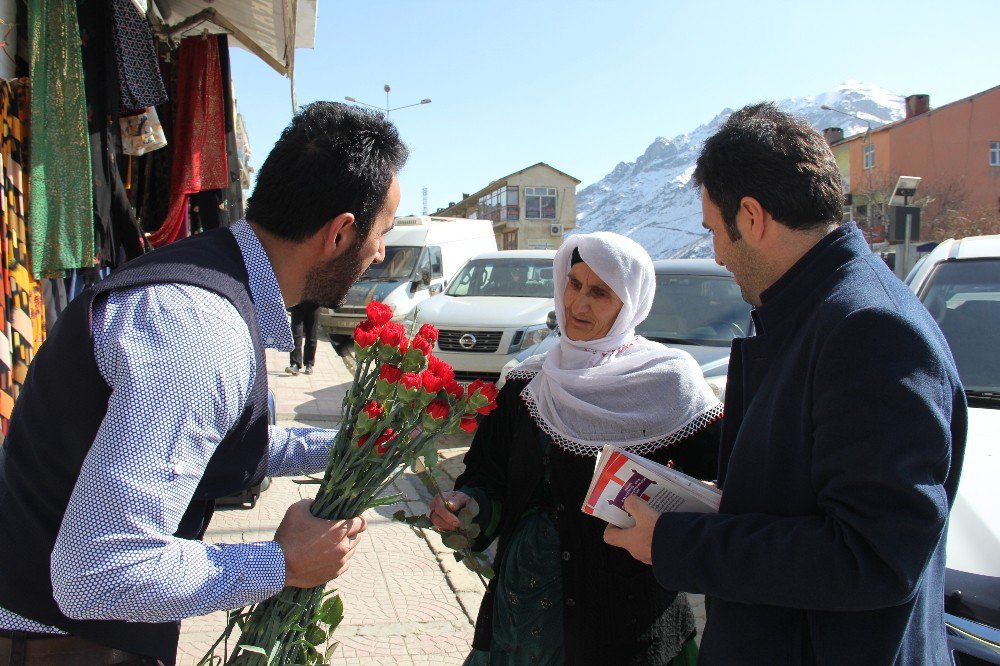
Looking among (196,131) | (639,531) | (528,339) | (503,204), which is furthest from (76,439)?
(503,204)

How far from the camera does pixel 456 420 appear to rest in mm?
1658

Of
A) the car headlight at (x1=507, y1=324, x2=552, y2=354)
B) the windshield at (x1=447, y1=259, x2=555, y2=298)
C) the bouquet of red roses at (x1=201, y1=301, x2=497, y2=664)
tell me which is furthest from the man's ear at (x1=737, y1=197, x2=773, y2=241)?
the windshield at (x1=447, y1=259, x2=555, y2=298)

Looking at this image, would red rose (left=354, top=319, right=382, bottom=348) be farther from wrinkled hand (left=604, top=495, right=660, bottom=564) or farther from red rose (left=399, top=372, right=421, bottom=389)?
wrinkled hand (left=604, top=495, right=660, bottom=564)

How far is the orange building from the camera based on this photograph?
1592 inches

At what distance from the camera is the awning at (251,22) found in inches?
180

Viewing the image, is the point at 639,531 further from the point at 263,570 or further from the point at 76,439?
the point at 76,439

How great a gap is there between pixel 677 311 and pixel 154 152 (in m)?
4.01

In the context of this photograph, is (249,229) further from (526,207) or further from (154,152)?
(526,207)

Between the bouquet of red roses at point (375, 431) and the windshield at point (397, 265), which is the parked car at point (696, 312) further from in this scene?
the windshield at point (397, 265)

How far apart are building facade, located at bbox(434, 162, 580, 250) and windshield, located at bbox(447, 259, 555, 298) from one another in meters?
46.2

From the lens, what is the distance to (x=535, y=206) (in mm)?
59312

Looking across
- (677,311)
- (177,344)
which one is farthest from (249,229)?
(677,311)

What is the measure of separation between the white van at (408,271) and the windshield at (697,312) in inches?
289

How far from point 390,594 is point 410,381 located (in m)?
Result: 2.80
